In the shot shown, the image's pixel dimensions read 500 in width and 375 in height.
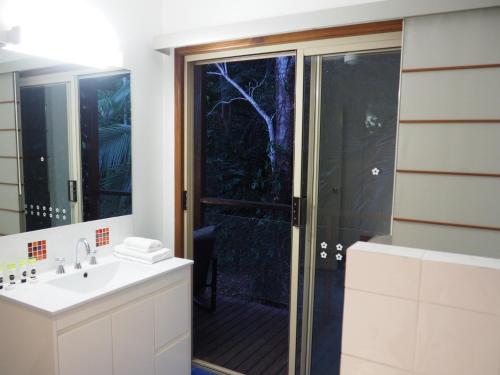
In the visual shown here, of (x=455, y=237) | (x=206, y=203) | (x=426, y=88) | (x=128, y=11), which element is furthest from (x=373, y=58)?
(x=206, y=203)

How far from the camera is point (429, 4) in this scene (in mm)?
1759

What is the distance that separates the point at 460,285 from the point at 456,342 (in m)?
0.12

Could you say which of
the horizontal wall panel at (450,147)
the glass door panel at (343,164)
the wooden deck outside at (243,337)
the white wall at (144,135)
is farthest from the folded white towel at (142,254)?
the horizontal wall panel at (450,147)

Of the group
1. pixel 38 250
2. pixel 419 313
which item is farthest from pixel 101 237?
pixel 419 313

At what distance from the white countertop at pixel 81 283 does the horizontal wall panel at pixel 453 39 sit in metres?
1.58

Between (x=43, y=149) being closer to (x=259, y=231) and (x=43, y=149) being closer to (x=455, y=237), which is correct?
(x=455, y=237)

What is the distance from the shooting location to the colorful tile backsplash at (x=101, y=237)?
91.2 inches

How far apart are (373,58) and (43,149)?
1718 millimetres

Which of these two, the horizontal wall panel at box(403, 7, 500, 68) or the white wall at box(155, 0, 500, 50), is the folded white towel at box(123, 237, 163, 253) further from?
the horizontal wall panel at box(403, 7, 500, 68)

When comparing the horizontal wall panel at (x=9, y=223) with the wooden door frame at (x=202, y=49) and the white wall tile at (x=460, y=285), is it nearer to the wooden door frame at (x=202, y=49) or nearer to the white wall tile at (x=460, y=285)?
the wooden door frame at (x=202, y=49)

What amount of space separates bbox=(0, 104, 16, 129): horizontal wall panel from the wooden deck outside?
1.95 meters

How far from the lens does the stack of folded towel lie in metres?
2.25

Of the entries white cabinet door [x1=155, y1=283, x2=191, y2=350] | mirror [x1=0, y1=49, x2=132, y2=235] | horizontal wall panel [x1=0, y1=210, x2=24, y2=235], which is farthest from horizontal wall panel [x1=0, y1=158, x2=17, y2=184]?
white cabinet door [x1=155, y1=283, x2=191, y2=350]

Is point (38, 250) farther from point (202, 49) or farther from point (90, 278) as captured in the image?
point (202, 49)
